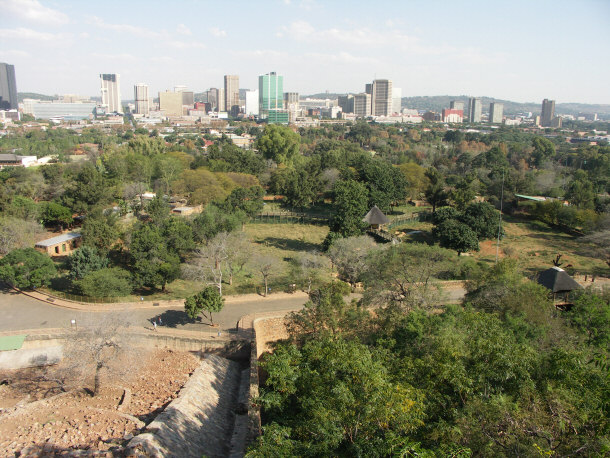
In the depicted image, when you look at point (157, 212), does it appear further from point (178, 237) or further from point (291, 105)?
point (291, 105)

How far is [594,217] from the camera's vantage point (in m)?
36.1

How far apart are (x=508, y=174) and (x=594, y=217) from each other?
1246 centimetres

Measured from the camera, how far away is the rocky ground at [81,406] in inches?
494

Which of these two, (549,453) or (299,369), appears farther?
(299,369)

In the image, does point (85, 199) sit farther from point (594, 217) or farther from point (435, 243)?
point (594, 217)

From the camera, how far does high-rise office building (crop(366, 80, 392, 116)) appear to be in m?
184

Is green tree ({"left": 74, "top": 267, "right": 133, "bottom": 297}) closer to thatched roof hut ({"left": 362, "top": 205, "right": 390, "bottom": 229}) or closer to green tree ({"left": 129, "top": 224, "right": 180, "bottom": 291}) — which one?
green tree ({"left": 129, "top": 224, "right": 180, "bottom": 291})

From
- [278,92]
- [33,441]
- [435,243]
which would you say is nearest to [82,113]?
[278,92]

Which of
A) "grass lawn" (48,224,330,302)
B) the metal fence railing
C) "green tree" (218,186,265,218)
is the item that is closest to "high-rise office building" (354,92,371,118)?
the metal fence railing

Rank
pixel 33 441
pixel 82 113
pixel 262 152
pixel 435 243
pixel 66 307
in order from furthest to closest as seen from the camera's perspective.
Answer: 1. pixel 82 113
2. pixel 262 152
3. pixel 435 243
4. pixel 66 307
5. pixel 33 441

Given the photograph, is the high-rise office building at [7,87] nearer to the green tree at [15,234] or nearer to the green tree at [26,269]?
the green tree at [15,234]

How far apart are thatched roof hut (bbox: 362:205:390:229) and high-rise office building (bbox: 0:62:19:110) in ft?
610

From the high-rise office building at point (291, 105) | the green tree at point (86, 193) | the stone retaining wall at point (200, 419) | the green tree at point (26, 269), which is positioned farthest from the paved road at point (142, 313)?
the high-rise office building at point (291, 105)

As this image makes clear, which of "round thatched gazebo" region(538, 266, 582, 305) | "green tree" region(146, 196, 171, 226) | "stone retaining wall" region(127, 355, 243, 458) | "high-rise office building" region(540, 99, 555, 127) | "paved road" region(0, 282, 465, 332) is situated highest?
"high-rise office building" region(540, 99, 555, 127)
